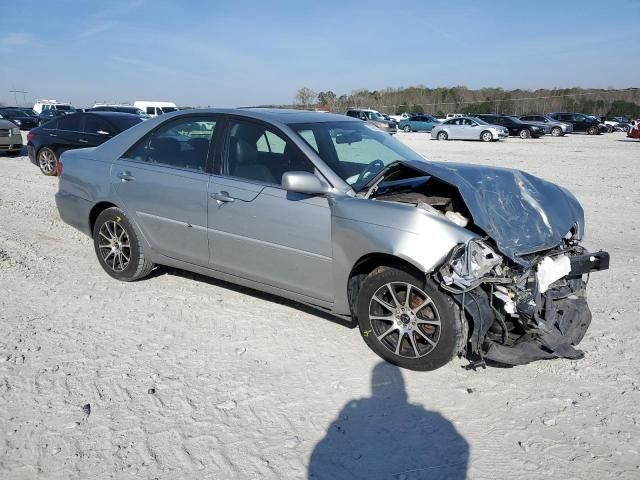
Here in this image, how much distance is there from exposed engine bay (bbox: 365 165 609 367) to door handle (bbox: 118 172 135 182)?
2398mm

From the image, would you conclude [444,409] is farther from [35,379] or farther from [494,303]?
[35,379]

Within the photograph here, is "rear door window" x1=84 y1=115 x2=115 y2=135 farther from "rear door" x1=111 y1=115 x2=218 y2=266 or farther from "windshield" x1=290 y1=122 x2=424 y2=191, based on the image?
"windshield" x1=290 y1=122 x2=424 y2=191

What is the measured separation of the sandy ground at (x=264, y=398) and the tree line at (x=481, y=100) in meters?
42.8

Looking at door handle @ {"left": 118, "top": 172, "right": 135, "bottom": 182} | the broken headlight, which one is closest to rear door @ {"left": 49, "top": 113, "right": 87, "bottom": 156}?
door handle @ {"left": 118, "top": 172, "right": 135, "bottom": 182}

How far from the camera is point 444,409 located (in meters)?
3.23

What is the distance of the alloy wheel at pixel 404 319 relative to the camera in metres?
3.54

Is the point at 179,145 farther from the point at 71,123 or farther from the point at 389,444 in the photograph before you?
the point at 71,123

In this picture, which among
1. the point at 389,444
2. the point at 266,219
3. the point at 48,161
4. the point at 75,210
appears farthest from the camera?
the point at 48,161

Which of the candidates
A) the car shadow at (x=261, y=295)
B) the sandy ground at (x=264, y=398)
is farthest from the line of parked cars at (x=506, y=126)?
the sandy ground at (x=264, y=398)

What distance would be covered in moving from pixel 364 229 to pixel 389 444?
1.41 metres

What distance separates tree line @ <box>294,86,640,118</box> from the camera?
2096 inches

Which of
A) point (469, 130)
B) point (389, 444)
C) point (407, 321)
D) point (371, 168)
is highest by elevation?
point (469, 130)

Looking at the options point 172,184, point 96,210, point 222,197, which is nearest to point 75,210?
point 96,210

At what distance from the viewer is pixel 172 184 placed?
4.65 meters
